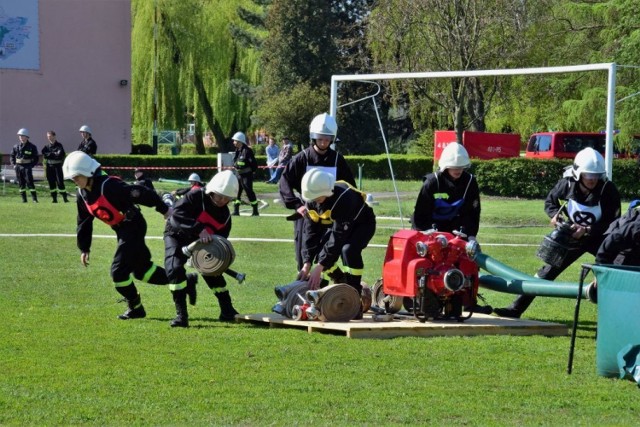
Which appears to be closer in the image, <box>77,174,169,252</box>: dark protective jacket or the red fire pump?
the red fire pump

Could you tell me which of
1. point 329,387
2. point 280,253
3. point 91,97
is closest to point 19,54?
point 91,97

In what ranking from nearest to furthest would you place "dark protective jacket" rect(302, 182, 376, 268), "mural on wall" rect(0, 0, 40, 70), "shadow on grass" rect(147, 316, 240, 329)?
"dark protective jacket" rect(302, 182, 376, 268)
"shadow on grass" rect(147, 316, 240, 329)
"mural on wall" rect(0, 0, 40, 70)

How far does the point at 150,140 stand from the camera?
5847cm

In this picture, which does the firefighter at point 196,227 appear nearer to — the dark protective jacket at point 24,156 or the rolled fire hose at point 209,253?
the rolled fire hose at point 209,253

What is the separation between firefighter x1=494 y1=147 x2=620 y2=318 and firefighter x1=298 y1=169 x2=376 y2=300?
2.17m

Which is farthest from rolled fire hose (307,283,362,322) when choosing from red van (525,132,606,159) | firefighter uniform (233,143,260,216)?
red van (525,132,606,159)

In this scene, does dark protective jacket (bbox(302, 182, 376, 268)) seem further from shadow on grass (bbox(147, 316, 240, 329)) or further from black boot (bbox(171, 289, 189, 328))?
black boot (bbox(171, 289, 189, 328))

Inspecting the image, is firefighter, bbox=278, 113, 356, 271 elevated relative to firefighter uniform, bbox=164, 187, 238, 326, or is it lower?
elevated

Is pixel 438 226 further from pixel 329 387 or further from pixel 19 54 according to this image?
pixel 19 54

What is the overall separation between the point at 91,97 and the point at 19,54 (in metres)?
4.16

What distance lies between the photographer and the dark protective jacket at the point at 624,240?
9562 mm

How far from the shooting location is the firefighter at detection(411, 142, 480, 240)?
11.6 meters

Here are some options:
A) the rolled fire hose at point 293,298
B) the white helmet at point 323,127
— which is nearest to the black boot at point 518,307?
the rolled fire hose at point 293,298

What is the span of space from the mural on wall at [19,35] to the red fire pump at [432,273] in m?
41.3
